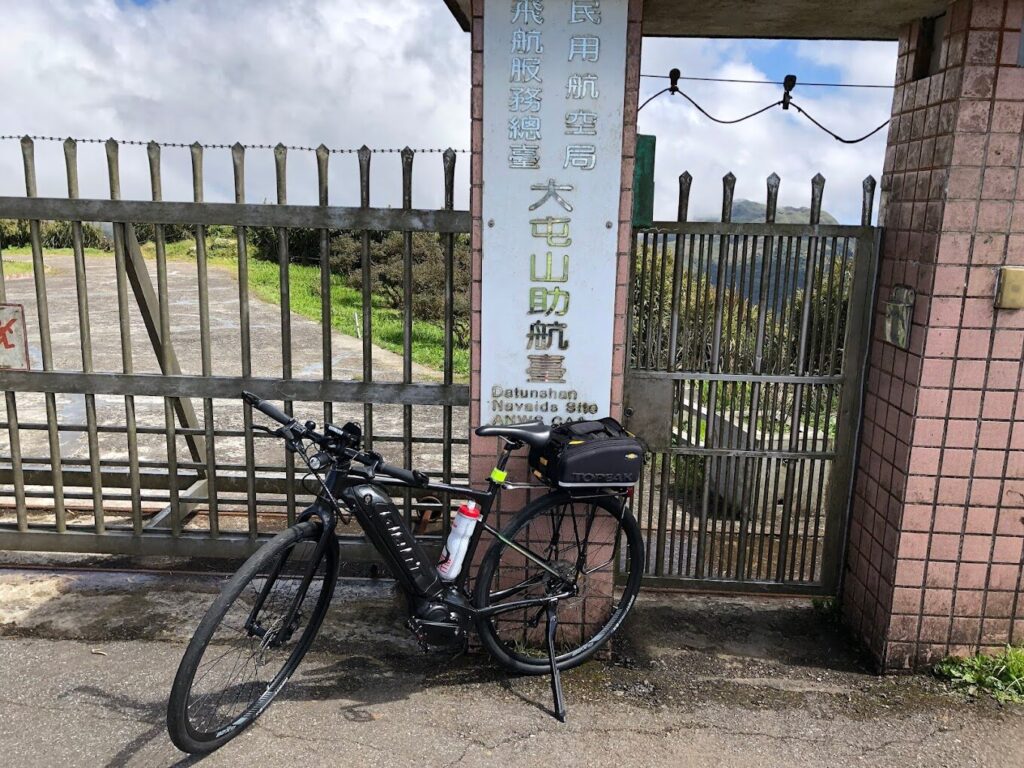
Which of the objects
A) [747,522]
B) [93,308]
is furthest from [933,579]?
[93,308]

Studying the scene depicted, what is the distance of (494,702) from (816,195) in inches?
108

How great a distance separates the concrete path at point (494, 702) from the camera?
3.08 metres

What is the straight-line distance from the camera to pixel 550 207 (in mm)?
3375

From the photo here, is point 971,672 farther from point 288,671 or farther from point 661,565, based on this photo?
point 288,671

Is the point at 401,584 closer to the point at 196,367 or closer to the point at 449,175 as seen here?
the point at 449,175

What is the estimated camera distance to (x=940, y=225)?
3299 millimetres

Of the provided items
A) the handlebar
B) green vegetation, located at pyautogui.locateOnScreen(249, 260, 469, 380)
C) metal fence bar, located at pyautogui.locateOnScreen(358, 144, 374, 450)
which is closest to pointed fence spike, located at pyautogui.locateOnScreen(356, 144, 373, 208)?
metal fence bar, located at pyautogui.locateOnScreen(358, 144, 374, 450)

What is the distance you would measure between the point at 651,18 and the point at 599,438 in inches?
81.4

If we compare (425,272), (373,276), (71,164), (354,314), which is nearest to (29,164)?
(71,164)

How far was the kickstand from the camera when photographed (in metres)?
3.31

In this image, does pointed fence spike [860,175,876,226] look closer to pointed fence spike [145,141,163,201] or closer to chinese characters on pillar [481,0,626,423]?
chinese characters on pillar [481,0,626,423]

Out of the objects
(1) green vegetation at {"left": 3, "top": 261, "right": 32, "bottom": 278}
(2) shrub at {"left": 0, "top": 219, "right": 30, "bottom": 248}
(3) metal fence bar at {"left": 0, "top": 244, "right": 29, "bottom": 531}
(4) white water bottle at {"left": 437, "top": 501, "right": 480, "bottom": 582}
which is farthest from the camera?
(2) shrub at {"left": 0, "top": 219, "right": 30, "bottom": 248}

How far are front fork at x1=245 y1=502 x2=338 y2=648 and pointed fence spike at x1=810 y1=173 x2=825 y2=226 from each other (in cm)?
262

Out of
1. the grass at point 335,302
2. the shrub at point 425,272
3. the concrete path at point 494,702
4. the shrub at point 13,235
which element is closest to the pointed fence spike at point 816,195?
the concrete path at point 494,702
